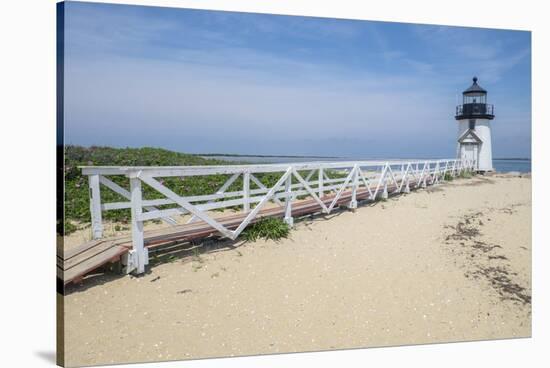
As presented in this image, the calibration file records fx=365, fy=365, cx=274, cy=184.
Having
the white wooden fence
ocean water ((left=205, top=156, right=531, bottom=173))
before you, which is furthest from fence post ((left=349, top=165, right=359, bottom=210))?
ocean water ((left=205, top=156, right=531, bottom=173))

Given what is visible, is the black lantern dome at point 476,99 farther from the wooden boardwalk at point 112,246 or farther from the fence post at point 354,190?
the wooden boardwalk at point 112,246

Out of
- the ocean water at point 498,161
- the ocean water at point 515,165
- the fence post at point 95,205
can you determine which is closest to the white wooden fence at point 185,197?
the fence post at point 95,205

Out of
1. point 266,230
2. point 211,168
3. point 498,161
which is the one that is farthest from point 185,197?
point 498,161

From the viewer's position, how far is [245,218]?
15.0 feet

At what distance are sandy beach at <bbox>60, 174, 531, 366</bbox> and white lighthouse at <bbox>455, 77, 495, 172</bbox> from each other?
1.30m

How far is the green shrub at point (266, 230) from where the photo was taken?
4.61 m

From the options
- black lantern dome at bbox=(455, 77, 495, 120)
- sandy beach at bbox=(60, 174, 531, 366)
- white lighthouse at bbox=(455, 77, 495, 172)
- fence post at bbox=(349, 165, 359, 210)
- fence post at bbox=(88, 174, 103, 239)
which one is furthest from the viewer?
fence post at bbox=(349, 165, 359, 210)

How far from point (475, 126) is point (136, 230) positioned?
19.3 feet

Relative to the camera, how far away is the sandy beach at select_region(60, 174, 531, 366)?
2854 mm

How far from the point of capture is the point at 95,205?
12.1 ft

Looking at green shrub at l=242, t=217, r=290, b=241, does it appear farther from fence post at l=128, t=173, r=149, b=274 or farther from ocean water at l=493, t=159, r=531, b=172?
ocean water at l=493, t=159, r=531, b=172

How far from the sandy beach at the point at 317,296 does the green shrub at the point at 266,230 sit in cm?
13

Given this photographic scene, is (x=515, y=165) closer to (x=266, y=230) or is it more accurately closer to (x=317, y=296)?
(x=317, y=296)

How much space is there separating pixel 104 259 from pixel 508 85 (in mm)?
4879
